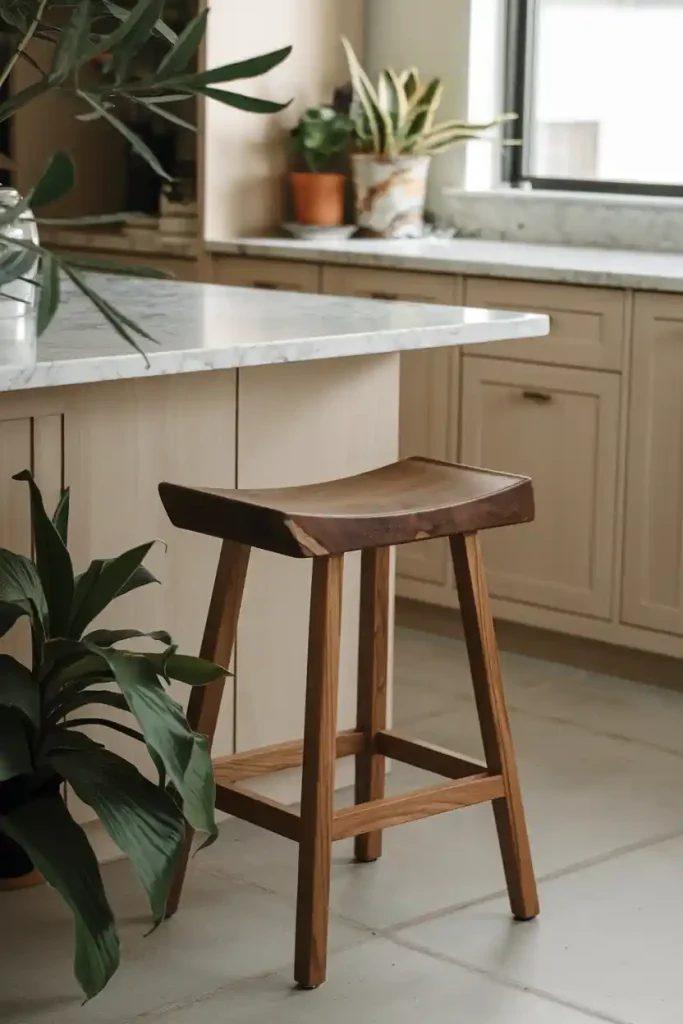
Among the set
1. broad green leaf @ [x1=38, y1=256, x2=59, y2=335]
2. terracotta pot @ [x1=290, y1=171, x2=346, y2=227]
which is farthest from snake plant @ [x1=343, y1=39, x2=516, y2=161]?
broad green leaf @ [x1=38, y1=256, x2=59, y2=335]

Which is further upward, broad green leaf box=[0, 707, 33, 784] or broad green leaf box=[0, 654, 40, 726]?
broad green leaf box=[0, 654, 40, 726]

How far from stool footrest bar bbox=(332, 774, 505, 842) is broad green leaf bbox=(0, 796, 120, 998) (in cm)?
39

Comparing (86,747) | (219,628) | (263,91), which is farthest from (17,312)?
(263,91)

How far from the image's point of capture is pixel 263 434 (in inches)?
114

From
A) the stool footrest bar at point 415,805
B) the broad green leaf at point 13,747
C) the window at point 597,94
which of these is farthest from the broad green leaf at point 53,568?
the window at point 597,94

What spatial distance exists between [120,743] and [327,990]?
0.62 metres

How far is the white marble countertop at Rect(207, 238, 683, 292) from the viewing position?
394 centimetres

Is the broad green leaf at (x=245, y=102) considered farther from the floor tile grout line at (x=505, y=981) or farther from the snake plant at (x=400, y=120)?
the snake plant at (x=400, y=120)

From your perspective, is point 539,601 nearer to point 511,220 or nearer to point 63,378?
point 511,220

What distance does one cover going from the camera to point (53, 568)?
2322mm

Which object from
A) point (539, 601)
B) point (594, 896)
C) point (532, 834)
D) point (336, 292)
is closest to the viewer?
point (594, 896)

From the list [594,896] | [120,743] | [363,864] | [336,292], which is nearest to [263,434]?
[120,743]

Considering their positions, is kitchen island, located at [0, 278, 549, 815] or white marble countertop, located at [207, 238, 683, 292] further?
white marble countertop, located at [207, 238, 683, 292]

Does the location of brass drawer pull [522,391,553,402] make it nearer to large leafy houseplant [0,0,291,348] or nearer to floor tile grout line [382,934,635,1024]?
floor tile grout line [382,934,635,1024]
